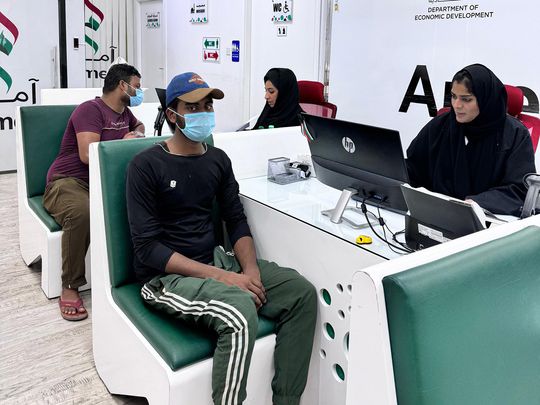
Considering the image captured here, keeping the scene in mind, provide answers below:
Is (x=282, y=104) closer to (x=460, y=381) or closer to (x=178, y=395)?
(x=178, y=395)

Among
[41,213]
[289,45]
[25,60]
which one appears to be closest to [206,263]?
[41,213]

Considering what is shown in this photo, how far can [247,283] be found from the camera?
1.94 meters

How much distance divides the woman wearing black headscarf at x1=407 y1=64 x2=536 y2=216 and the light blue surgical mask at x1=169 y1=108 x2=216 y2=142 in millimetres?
1059

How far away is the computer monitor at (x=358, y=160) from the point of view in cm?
178

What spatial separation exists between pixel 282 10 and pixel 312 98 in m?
1.51

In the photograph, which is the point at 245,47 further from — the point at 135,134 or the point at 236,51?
the point at 135,134

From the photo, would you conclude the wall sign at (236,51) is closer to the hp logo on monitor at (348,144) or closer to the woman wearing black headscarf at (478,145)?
the woman wearing black headscarf at (478,145)

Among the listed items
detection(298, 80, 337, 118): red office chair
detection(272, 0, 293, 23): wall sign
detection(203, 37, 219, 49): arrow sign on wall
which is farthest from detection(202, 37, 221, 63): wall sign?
detection(298, 80, 337, 118): red office chair

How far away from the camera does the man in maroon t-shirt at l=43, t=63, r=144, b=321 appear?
112 inches

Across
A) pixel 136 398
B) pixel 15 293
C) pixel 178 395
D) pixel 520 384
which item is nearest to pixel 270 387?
pixel 178 395

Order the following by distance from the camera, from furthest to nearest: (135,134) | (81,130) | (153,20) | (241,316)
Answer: (153,20) < (135,134) < (81,130) < (241,316)

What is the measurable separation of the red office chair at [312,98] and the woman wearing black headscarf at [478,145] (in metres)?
1.59

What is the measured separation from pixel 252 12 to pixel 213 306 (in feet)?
15.0

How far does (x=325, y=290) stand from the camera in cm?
199
